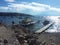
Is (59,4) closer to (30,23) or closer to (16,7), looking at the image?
(30,23)

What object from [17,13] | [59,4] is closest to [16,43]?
[17,13]

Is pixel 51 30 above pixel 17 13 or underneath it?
underneath

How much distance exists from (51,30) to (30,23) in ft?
1.43

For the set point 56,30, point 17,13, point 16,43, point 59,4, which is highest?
point 59,4

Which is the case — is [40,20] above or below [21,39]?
above

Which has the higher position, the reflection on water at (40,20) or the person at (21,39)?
the reflection on water at (40,20)

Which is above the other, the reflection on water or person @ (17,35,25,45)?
the reflection on water

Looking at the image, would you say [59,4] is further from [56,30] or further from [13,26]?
[13,26]

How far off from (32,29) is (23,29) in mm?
180

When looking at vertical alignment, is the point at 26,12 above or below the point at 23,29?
above

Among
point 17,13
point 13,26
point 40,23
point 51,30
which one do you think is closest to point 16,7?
point 17,13

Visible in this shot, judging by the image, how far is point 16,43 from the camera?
2.73 metres

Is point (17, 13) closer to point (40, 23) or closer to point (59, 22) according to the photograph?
point (40, 23)

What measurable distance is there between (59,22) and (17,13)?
33.7 inches
